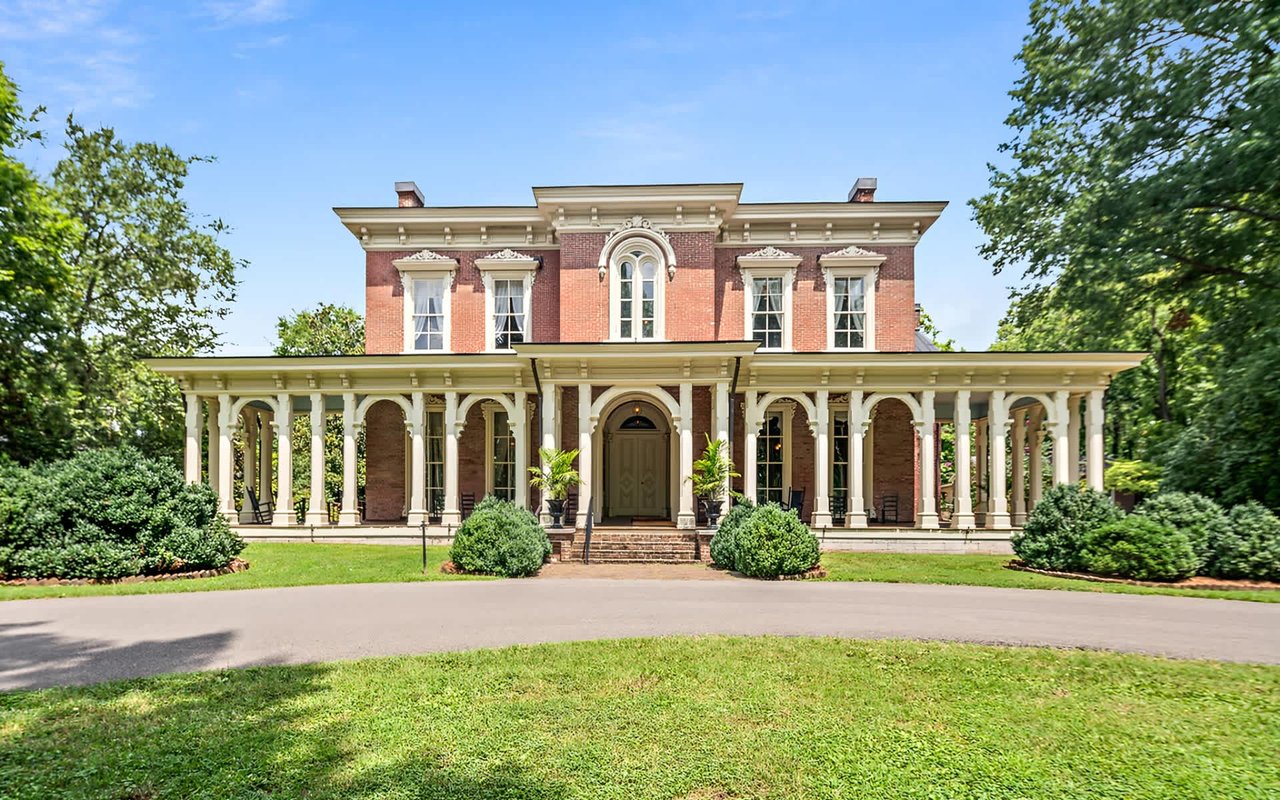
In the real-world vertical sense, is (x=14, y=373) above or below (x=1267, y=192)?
below

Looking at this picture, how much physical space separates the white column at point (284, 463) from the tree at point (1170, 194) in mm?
21589

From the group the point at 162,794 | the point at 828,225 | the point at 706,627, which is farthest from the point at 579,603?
the point at 828,225

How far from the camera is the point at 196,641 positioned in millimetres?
8336

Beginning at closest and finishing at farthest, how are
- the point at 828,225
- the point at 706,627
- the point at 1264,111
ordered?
1. the point at 706,627
2. the point at 1264,111
3. the point at 828,225

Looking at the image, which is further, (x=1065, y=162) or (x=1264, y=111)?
(x=1065, y=162)

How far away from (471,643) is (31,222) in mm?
18574

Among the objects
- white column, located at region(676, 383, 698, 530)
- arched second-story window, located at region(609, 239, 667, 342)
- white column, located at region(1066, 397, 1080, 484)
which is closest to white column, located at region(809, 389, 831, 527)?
white column, located at region(676, 383, 698, 530)

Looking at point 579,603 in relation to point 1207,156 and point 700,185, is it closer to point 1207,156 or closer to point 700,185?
point 700,185

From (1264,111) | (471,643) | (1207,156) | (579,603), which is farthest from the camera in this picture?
(1207,156)

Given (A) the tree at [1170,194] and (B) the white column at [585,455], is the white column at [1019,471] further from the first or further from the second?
(B) the white column at [585,455]

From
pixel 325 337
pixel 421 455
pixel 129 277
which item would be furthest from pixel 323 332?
pixel 421 455

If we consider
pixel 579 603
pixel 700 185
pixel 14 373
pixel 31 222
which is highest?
pixel 700 185

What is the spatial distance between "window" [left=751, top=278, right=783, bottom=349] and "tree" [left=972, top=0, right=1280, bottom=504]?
6.68 meters

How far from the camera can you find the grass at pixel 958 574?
1200cm
